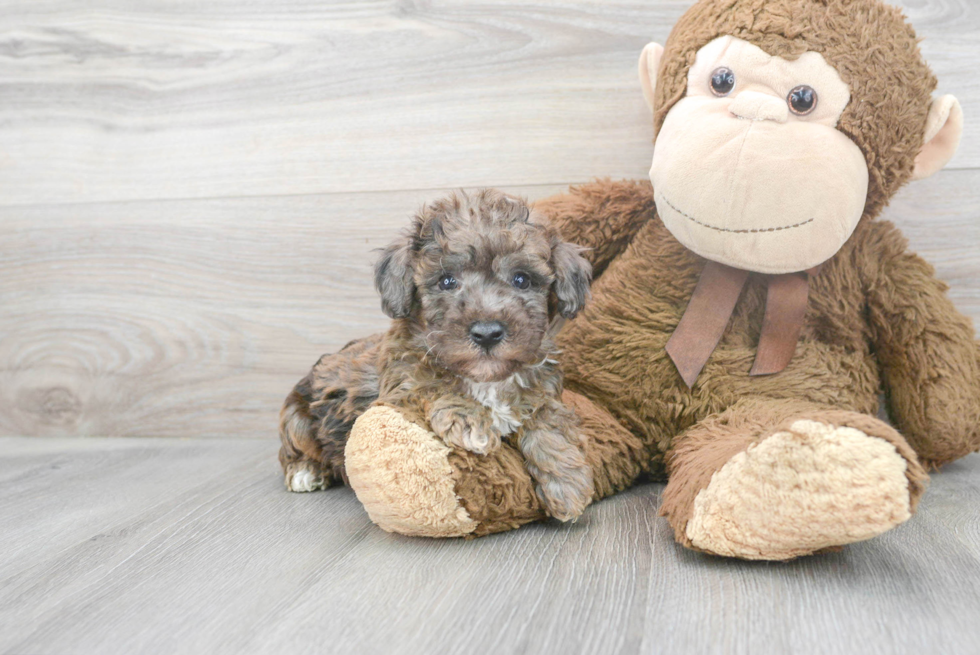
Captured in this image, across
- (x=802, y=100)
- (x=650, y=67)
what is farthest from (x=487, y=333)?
(x=650, y=67)

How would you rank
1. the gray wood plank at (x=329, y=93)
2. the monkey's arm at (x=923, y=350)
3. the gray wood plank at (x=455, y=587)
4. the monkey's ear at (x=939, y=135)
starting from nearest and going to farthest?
the gray wood plank at (x=455, y=587) < the monkey's ear at (x=939, y=135) < the monkey's arm at (x=923, y=350) < the gray wood plank at (x=329, y=93)

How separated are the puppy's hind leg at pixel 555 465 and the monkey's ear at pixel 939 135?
1.04 meters

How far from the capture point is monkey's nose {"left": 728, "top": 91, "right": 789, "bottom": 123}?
5.07ft

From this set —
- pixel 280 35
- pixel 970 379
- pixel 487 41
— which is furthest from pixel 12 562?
pixel 970 379

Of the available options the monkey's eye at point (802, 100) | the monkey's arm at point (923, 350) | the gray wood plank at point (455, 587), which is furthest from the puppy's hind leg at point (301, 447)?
the monkey's arm at point (923, 350)

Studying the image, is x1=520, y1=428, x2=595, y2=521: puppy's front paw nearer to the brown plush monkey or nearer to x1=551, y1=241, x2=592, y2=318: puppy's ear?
the brown plush monkey

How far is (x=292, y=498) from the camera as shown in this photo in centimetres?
189

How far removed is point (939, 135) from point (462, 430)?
1.31m

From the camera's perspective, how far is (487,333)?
1396 mm

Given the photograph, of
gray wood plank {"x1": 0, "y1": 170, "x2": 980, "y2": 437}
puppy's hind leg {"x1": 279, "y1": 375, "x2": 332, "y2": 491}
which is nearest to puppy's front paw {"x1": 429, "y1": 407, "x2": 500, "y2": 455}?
puppy's hind leg {"x1": 279, "y1": 375, "x2": 332, "y2": 491}

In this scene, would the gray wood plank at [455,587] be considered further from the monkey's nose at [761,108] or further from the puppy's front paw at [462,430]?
the monkey's nose at [761,108]

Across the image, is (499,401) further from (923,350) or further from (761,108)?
(923,350)

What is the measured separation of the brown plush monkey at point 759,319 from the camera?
4.29ft

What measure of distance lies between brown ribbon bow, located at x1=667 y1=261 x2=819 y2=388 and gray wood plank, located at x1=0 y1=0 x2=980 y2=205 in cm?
61
